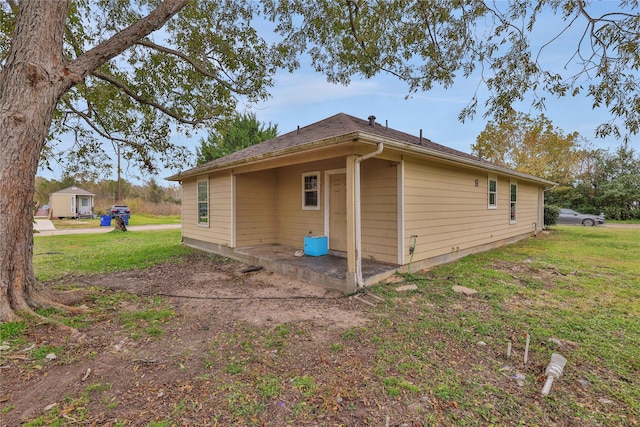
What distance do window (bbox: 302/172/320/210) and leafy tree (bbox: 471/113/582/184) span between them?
16925 mm

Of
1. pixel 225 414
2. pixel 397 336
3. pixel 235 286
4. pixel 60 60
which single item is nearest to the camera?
pixel 225 414

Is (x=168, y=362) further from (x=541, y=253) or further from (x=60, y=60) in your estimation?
(x=541, y=253)

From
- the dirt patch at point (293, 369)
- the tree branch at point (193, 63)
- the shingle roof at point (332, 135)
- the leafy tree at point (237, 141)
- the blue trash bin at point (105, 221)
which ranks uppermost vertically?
the leafy tree at point (237, 141)

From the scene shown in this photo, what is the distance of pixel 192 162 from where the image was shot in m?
8.49

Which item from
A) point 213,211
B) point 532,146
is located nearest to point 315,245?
point 213,211

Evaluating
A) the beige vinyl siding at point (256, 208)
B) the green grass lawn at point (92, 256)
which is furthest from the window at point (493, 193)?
the green grass lawn at point (92, 256)

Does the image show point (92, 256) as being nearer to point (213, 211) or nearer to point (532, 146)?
point (213, 211)

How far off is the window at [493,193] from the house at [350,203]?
0.12 ft

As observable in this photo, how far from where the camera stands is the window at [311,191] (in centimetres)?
753

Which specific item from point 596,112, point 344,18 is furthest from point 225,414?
point 344,18

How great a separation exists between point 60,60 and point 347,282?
491 centimetres

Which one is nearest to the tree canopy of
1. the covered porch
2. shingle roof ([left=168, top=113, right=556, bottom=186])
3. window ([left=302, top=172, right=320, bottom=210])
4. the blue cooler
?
shingle roof ([left=168, top=113, right=556, bottom=186])

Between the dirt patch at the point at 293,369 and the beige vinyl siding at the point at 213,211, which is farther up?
the beige vinyl siding at the point at 213,211

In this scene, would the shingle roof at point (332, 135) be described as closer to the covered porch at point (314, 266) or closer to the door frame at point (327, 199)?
the door frame at point (327, 199)
